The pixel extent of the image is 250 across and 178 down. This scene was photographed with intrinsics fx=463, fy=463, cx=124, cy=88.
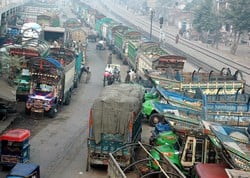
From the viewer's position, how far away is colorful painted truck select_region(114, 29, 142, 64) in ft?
137

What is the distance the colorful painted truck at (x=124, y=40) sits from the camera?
41.7m

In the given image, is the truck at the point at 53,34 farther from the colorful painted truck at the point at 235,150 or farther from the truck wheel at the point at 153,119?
the colorful painted truck at the point at 235,150

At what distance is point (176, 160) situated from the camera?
1531 centimetres

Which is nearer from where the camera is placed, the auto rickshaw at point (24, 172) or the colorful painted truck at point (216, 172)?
the colorful painted truck at point (216, 172)

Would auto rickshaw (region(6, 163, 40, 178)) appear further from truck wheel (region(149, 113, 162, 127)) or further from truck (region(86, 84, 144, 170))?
truck wheel (region(149, 113, 162, 127))

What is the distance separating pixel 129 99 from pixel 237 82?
1094 centimetres

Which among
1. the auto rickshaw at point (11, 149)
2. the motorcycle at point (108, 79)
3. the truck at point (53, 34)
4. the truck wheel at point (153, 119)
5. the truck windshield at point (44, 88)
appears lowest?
the truck wheel at point (153, 119)

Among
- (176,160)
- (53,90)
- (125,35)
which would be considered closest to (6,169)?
(176,160)

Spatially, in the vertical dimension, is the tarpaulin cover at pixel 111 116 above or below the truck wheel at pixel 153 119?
above

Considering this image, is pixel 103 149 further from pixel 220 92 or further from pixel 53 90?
pixel 220 92

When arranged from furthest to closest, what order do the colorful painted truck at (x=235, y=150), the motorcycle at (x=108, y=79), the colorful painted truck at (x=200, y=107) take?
the motorcycle at (x=108, y=79)
the colorful painted truck at (x=200, y=107)
the colorful painted truck at (x=235, y=150)

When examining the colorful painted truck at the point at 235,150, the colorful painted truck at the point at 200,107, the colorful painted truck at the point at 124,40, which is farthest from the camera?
the colorful painted truck at the point at 124,40

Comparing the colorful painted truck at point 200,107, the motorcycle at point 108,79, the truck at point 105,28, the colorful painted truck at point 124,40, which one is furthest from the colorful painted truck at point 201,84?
the truck at point 105,28

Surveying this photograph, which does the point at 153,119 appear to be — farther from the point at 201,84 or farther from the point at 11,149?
the point at 11,149
